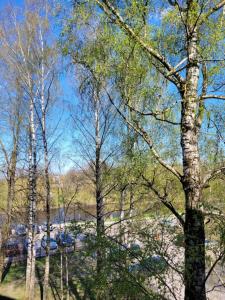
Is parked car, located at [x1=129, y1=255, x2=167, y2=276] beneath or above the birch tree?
beneath

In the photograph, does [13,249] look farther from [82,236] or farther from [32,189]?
[82,236]

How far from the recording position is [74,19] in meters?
3.43

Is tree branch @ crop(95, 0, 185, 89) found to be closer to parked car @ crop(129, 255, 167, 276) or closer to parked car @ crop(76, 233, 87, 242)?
parked car @ crop(129, 255, 167, 276)

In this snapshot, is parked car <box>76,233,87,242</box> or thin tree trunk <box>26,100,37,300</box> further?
thin tree trunk <box>26,100,37,300</box>

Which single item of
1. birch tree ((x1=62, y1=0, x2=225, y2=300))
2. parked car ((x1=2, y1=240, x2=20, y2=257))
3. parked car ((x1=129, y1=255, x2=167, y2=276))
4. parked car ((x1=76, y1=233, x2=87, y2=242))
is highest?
birch tree ((x1=62, y1=0, x2=225, y2=300))

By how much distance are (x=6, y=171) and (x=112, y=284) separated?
9.64 m

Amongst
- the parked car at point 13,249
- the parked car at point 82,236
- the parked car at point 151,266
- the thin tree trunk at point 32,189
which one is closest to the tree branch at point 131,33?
the parked car at point 151,266

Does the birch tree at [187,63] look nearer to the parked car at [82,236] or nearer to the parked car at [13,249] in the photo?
the parked car at [82,236]

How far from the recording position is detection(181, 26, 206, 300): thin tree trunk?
315 cm

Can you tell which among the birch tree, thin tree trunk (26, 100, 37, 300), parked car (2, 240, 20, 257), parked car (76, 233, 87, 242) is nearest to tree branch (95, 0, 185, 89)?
the birch tree

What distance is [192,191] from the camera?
3.24m

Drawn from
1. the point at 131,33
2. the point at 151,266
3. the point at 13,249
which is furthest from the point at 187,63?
the point at 13,249

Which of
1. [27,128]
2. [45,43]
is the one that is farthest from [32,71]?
[27,128]

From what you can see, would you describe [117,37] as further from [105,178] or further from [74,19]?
[105,178]
